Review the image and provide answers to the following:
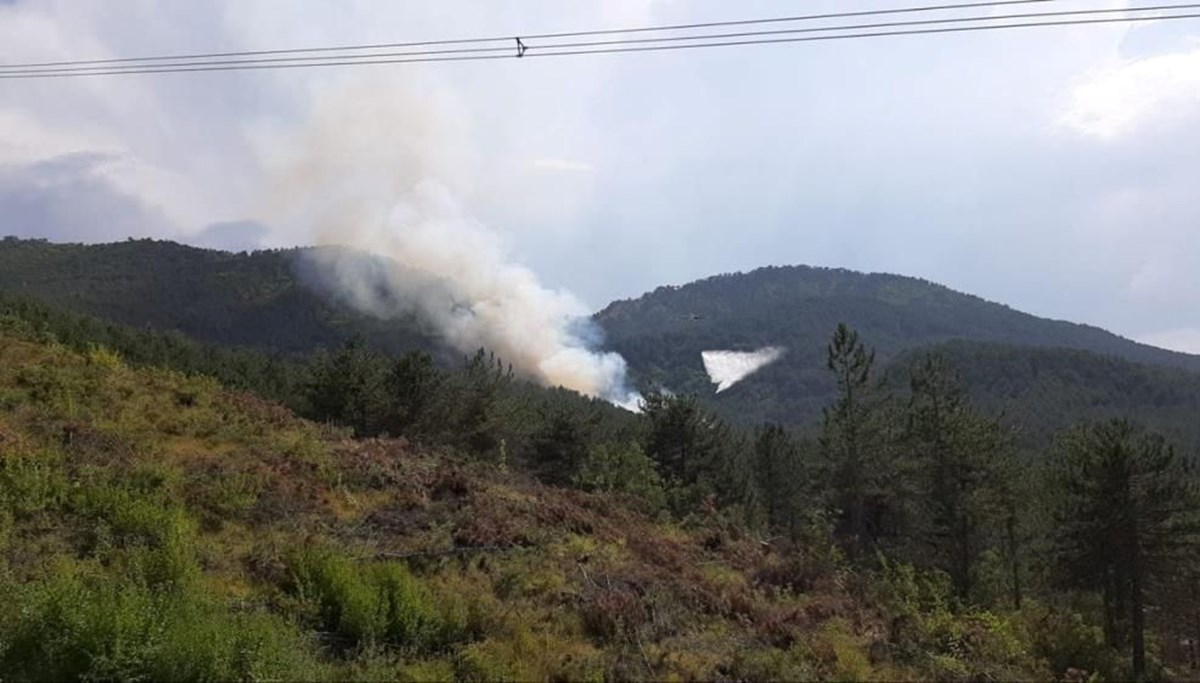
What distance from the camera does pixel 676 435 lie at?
43.7 metres

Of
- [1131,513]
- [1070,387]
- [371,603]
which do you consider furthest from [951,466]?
[1070,387]

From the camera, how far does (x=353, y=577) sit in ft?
29.7

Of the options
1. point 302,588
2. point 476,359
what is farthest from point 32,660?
point 476,359

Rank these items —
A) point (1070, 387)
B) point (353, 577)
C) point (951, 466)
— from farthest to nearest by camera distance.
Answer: point (1070, 387) < point (951, 466) < point (353, 577)

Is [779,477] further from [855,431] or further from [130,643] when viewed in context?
[130,643]

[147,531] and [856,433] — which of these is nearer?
[147,531]

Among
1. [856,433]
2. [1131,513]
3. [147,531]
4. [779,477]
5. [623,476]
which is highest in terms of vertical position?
[856,433]

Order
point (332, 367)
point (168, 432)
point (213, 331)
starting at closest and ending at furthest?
point (168, 432) → point (332, 367) → point (213, 331)

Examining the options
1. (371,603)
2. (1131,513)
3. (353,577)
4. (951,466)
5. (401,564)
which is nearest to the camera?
(371,603)

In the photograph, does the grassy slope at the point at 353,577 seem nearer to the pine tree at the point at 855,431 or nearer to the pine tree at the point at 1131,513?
the pine tree at the point at 1131,513

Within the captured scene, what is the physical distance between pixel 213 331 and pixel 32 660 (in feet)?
696

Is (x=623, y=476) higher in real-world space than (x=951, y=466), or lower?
lower

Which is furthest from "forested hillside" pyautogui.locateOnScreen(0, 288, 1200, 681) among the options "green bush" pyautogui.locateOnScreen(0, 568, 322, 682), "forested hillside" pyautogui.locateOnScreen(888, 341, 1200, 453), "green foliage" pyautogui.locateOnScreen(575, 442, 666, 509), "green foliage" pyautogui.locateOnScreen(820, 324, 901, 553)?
"forested hillside" pyautogui.locateOnScreen(888, 341, 1200, 453)

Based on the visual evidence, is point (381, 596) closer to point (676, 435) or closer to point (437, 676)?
point (437, 676)
